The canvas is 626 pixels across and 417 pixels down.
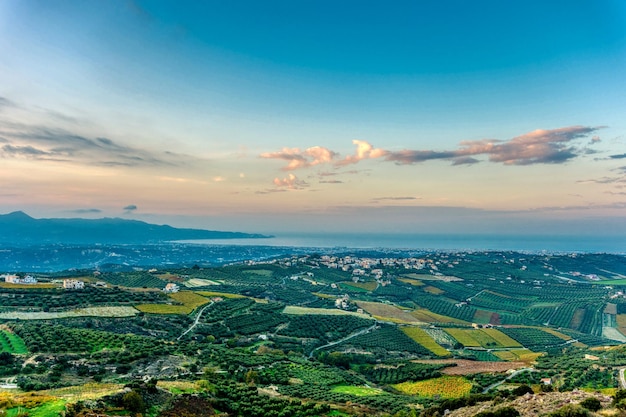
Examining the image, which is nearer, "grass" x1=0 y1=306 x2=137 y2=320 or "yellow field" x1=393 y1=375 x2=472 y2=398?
"yellow field" x1=393 y1=375 x2=472 y2=398

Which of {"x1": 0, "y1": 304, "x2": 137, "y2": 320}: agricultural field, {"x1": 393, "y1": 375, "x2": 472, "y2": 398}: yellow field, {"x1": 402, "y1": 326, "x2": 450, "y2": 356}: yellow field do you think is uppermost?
{"x1": 0, "y1": 304, "x2": 137, "y2": 320}: agricultural field

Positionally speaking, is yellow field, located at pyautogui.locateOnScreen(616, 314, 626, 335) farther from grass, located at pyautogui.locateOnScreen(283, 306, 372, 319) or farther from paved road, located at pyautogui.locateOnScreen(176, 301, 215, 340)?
paved road, located at pyautogui.locateOnScreen(176, 301, 215, 340)

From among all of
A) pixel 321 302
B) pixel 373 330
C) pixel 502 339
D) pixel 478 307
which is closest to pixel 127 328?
pixel 373 330

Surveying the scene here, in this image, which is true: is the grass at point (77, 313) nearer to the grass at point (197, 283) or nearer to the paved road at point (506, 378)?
the grass at point (197, 283)

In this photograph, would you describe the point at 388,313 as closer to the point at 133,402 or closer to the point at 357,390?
the point at 357,390

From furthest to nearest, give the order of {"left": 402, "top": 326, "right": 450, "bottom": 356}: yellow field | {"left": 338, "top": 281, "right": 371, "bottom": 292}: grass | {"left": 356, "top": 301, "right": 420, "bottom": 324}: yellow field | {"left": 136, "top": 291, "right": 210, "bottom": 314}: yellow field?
{"left": 338, "top": 281, "right": 371, "bottom": 292}: grass < {"left": 356, "top": 301, "right": 420, "bottom": 324}: yellow field < {"left": 402, "top": 326, "right": 450, "bottom": 356}: yellow field < {"left": 136, "top": 291, "right": 210, "bottom": 314}: yellow field

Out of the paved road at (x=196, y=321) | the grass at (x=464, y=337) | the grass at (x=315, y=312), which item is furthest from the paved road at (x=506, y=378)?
the grass at (x=315, y=312)

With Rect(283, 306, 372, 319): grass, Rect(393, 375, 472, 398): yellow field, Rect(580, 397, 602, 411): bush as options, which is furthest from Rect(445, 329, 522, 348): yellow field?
Rect(580, 397, 602, 411): bush
